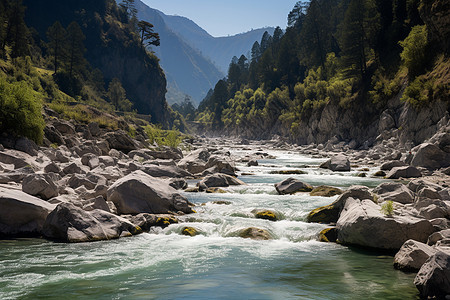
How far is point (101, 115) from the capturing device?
49.8 metres

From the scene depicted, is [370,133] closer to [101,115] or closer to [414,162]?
[414,162]

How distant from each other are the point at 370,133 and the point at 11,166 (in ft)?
168

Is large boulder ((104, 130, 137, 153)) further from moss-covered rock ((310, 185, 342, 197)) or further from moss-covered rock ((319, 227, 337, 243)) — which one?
moss-covered rock ((319, 227, 337, 243))

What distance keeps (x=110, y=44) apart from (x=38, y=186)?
120542 mm

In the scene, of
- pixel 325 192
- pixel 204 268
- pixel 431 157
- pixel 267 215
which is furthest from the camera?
pixel 431 157

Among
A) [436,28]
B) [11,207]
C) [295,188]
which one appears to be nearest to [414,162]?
[295,188]

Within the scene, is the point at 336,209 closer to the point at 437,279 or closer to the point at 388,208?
the point at 388,208

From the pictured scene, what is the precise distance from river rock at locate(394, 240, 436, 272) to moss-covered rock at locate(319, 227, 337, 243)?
3222 mm

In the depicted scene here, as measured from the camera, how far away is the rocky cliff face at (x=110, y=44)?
390ft

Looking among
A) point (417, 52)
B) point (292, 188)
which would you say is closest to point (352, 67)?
point (417, 52)

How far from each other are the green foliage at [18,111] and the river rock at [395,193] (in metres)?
24.3

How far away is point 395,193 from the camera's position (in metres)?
15.5

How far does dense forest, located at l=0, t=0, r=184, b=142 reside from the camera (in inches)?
1039

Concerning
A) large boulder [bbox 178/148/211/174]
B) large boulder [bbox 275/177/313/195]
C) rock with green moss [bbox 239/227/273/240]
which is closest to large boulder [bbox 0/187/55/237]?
rock with green moss [bbox 239/227/273/240]
